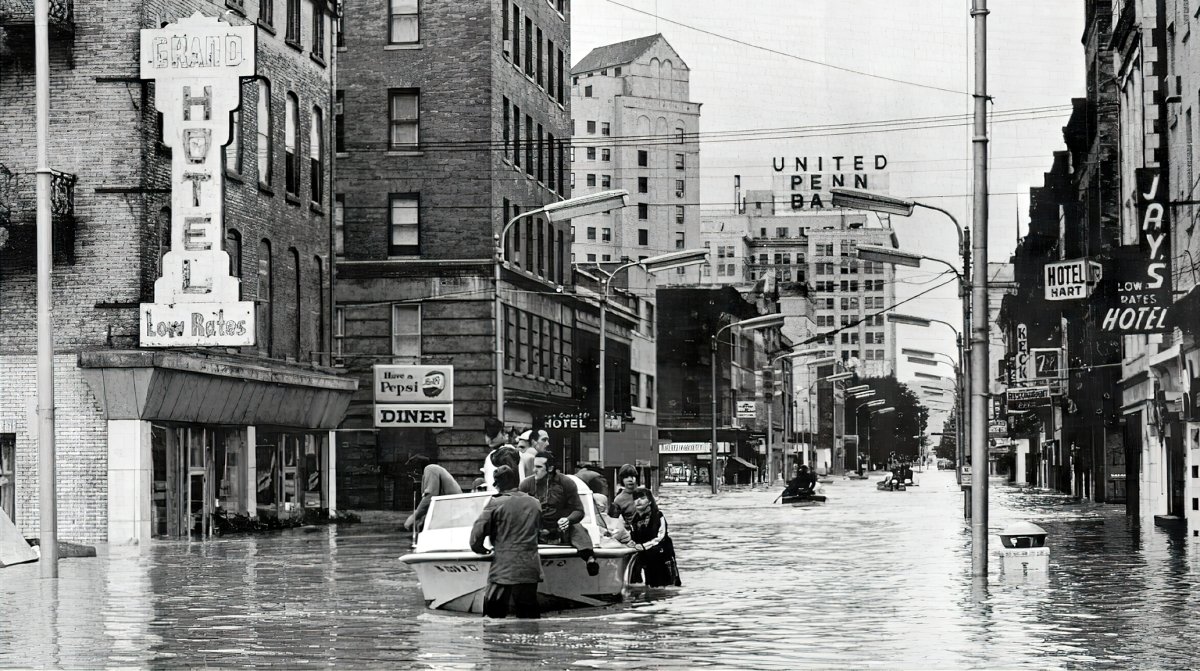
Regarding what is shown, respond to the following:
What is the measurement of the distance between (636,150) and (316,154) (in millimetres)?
123704

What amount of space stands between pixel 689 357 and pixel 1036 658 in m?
115

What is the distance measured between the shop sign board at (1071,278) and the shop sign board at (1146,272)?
5.91 m

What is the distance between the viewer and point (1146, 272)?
1394 inches

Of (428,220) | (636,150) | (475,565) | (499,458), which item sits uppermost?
(636,150)

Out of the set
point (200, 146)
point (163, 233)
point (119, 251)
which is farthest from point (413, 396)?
point (200, 146)

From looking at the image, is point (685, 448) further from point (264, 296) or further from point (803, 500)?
point (264, 296)

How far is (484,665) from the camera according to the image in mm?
14211

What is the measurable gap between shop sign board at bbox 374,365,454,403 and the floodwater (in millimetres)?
16723

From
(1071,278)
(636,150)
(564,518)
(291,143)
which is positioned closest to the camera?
(564,518)

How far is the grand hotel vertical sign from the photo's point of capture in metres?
34.5

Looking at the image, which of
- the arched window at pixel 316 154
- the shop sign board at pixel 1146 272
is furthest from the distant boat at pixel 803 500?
the shop sign board at pixel 1146 272

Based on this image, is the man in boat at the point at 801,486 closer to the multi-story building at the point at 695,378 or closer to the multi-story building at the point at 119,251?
the multi-story building at the point at 119,251

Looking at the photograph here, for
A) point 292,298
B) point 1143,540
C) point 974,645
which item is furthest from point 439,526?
point 292,298

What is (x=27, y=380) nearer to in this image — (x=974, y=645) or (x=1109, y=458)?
(x=974, y=645)
